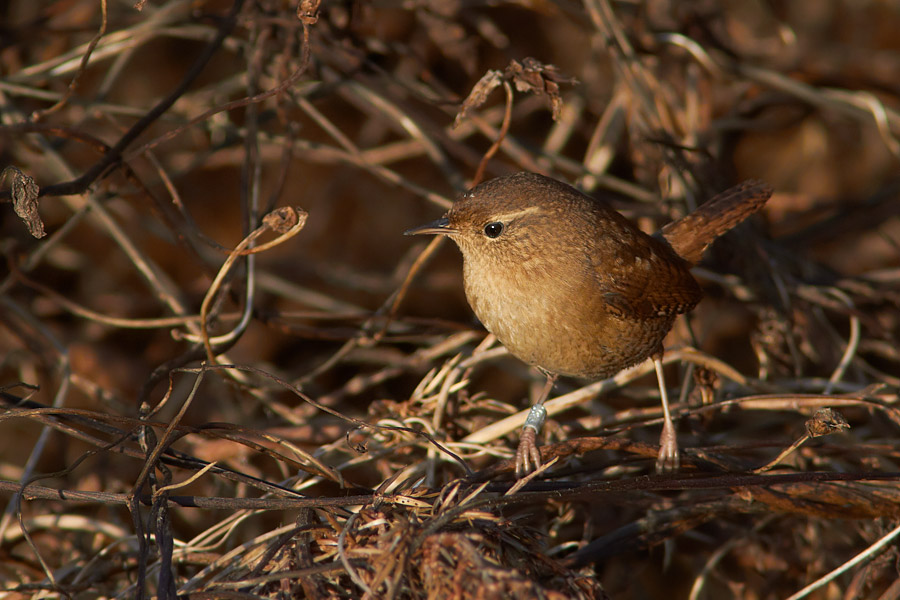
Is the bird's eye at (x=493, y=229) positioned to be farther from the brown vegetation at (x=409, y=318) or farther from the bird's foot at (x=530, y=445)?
the bird's foot at (x=530, y=445)

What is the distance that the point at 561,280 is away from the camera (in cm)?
238

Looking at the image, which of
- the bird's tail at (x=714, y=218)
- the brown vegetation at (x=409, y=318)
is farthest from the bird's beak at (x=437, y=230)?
the bird's tail at (x=714, y=218)

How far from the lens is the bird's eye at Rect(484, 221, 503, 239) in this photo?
247cm

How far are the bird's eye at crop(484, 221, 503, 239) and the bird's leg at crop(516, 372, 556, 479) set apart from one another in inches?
22.2

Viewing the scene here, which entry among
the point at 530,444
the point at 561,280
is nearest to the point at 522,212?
the point at 561,280

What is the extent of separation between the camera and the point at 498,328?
2.42 metres

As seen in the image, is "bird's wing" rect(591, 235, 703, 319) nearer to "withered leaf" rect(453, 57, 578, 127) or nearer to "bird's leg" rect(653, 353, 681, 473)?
"bird's leg" rect(653, 353, 681, 473)

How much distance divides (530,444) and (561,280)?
1.69 feet

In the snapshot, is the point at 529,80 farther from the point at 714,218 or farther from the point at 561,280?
the point at 714,218

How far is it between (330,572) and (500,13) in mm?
3634

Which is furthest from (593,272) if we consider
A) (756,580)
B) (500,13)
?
(500,13)

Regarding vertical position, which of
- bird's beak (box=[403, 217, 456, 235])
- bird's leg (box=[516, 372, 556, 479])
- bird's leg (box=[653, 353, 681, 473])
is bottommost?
bird's leg (box=[653, 353, 681, 473])

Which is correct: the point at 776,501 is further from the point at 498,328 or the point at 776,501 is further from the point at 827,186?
the point at 827,186

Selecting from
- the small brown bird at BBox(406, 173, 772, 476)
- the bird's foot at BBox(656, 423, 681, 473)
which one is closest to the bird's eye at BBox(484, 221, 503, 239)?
the small brown bird at BBox(406, 173, 772, 476)
